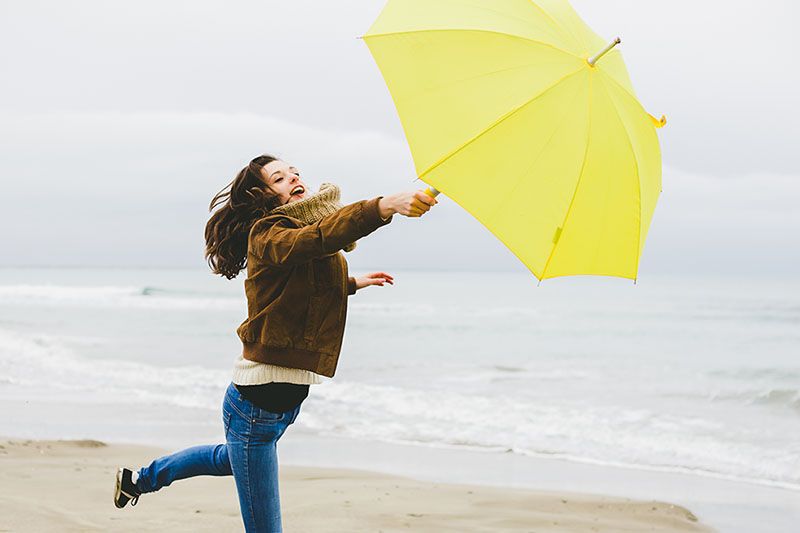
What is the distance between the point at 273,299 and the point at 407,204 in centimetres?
67

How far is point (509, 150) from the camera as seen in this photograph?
3.24 meters

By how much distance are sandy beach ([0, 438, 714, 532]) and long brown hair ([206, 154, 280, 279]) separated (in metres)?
2.59

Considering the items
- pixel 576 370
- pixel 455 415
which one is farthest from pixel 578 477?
pixel 576 370

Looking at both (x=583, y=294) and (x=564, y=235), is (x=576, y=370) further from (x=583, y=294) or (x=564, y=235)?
(x=583, y=294)

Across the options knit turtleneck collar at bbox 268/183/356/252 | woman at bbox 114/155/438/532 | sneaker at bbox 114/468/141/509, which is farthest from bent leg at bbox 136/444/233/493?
knit turtleneck collar at bbox 268/183/356/252

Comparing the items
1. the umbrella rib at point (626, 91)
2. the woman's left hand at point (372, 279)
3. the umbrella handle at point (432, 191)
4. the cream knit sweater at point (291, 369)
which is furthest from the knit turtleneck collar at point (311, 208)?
the umbrella rib at point (626, 91)

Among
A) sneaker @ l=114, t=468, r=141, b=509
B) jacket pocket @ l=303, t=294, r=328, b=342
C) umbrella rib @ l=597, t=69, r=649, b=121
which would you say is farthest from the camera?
sneaker @ l=114, t=468, r=141, b=509

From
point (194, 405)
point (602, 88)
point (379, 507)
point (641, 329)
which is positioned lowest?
point (379, 507)

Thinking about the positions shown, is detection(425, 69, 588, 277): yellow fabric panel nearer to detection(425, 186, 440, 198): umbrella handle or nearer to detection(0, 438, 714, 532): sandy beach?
detection(425, 186, 440, 198): umbrella handle

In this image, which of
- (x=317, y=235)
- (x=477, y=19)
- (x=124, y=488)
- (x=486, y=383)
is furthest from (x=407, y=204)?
(x=486, y=383)

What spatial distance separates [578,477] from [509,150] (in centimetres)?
521

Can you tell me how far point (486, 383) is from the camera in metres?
14.2

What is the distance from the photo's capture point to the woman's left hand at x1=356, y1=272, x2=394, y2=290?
149 inches

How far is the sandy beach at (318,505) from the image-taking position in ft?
18.0
